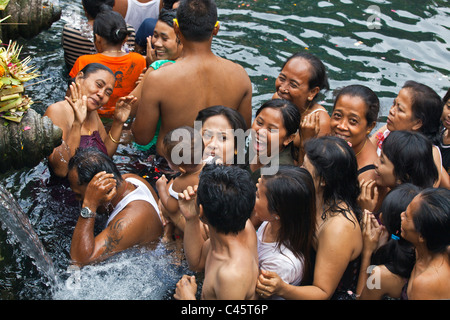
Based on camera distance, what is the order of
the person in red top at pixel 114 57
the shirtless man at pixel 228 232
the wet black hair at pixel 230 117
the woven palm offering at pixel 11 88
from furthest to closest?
the person in red top at pixel 114 57, the wet black hair at pixel 230 117, the woven palm offering at pixel 11 88, the shirtless man at pixel 228 232

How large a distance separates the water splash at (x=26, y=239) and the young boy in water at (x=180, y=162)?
44.2 inches

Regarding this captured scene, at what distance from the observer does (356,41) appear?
29.4 ft

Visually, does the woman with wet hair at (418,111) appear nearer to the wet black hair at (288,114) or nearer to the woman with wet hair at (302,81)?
the woman with wet hair at (302,81)

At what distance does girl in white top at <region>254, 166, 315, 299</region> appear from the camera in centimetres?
367

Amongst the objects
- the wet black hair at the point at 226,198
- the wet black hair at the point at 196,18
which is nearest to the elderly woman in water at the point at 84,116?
the wet black hair at the point at 196,18

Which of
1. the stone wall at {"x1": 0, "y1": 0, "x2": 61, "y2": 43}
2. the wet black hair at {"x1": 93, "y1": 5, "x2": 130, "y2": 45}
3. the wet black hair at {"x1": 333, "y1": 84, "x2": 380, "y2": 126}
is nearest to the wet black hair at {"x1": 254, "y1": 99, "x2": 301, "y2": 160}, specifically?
the wet black hair at {"x1": 333, "y1": 84, "x2": 380, "y2": 126}

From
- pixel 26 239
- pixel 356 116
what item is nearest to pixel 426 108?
pixel 356 116

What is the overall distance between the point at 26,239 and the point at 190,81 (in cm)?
208

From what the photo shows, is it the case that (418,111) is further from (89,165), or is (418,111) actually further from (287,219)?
(89,165)

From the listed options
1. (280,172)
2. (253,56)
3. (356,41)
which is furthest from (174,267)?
(356,41)

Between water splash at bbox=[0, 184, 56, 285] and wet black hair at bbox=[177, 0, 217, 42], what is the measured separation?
86.9 inches

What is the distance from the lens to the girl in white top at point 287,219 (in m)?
3.67

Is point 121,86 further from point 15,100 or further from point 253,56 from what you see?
point 253,56

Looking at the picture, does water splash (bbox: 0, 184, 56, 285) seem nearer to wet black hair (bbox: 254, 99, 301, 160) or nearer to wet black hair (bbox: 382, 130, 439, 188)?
wet black hair (bbox: 254, 99, 301, 160)
